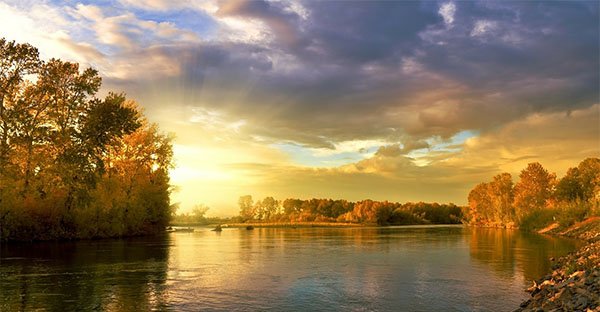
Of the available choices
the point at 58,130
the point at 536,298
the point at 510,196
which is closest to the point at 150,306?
the point at 536,298

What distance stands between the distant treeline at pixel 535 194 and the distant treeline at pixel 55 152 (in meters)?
96.2

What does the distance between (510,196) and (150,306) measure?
17598 cm

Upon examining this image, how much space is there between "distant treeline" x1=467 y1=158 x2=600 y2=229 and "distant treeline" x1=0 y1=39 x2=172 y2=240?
96.2 metres

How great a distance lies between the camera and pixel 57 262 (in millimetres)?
39594

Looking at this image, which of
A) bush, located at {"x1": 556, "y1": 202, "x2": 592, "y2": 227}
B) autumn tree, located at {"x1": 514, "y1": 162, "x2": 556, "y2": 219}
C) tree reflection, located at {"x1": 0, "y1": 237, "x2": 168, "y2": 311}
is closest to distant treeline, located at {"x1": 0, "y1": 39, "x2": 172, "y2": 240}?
tree reflection, located at {"x1": 0, "y1": 237, "x2": 168, "y2": 311}

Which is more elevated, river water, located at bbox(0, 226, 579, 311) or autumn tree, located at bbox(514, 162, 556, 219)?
autumn tree, located at bbox(514, 162, 556, 219)

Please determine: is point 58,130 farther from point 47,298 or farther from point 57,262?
point 47,298

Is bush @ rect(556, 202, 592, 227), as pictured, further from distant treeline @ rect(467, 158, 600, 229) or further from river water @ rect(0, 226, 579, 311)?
river water @ rect(0, 226, 579, 311)

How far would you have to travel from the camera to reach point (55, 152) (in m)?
66.1

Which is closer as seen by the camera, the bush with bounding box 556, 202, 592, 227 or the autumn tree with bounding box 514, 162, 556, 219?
the bush with bounding box 556, 202, 592, 227

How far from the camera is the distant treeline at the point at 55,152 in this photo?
2363 inches

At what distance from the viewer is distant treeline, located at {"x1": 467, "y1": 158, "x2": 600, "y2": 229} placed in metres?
127

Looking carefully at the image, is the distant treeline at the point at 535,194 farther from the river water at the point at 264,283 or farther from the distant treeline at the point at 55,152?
the distant treeline at the point at 55,152

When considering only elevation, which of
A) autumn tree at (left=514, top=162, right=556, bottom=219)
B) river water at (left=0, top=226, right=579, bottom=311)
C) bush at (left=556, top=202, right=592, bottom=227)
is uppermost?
Result: autumn tree at (left=514, top=162, right=556, bottom=219)
